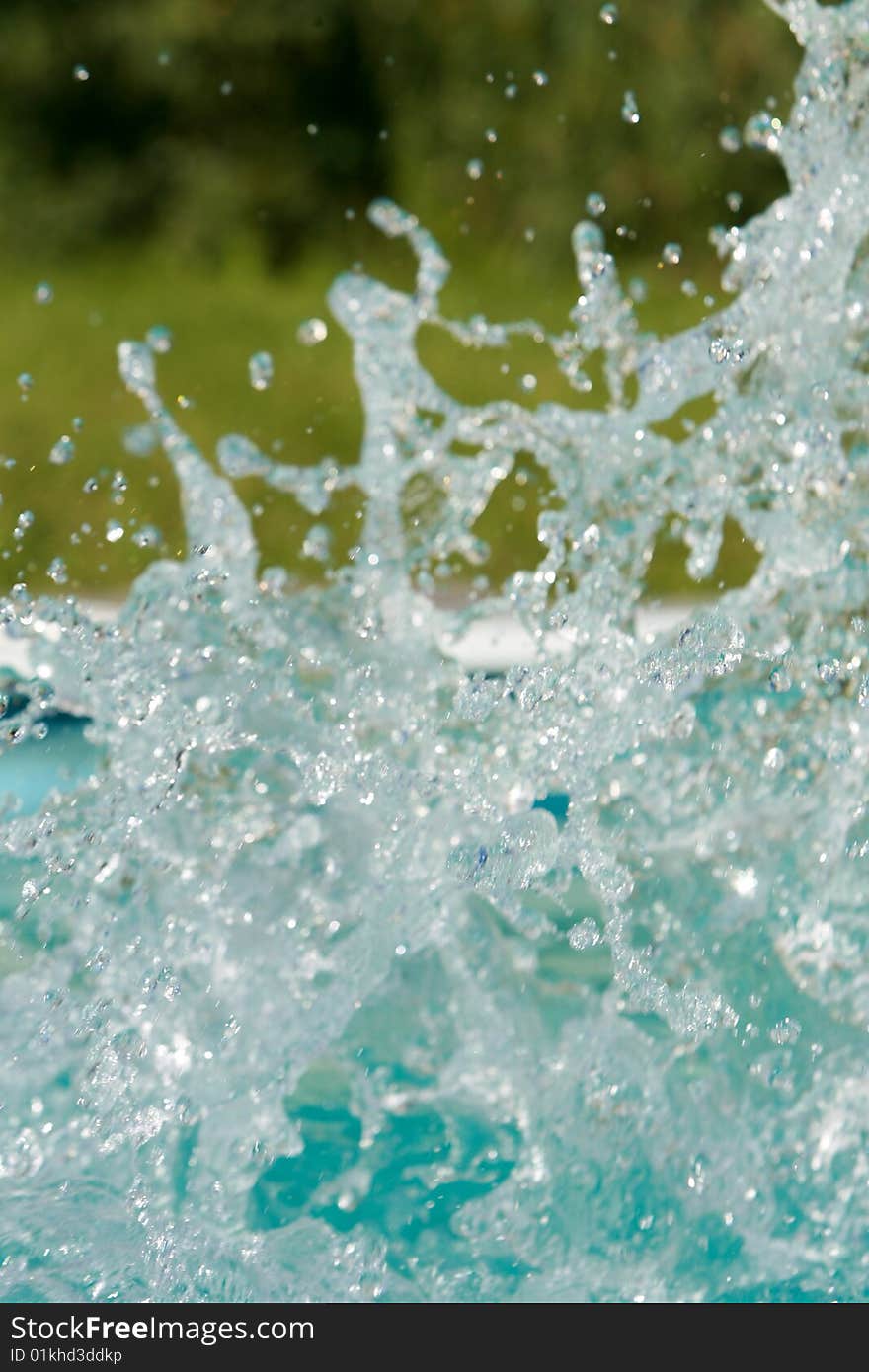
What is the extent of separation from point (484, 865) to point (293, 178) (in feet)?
22.5

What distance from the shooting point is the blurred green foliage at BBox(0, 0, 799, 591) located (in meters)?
7.56

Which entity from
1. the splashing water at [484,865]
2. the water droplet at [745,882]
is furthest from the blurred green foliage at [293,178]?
the water droplet at [745,882]

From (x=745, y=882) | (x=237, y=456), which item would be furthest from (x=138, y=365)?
(x=745, y=882)

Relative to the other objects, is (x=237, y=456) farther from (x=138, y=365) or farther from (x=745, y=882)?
(x=745, y=882)

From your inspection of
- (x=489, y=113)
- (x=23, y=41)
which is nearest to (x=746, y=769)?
(x=489, y=113)

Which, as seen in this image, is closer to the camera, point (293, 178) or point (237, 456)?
point (237, 456)

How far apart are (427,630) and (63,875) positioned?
2.14 ft

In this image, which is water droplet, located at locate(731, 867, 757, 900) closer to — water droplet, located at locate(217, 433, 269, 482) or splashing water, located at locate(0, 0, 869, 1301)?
splashing water, located at locate(0, 0, 869, 1301)

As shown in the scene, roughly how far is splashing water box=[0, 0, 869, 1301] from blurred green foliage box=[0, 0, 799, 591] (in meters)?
4.57

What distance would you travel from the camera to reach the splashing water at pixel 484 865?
200 centimetres

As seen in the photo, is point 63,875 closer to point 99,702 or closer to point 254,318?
point 99,702

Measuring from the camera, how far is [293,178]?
8477 mm

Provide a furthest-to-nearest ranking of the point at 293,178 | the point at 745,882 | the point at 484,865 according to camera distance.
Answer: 1. the point at 293,178
2. the point at 745,882
3. the point at 484,865

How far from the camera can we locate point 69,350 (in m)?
8.30
